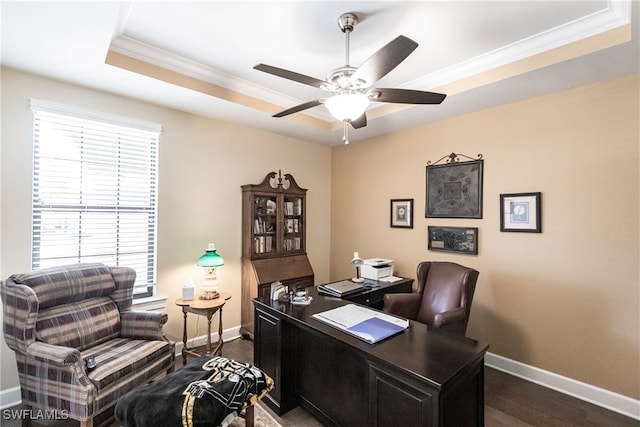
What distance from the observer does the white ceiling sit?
185 centimetres

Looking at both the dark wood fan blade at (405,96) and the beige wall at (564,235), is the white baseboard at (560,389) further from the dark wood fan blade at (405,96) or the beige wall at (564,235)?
the dark wood fan blade at (405,96)

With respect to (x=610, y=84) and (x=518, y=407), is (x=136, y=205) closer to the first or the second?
(x=518, y=407)

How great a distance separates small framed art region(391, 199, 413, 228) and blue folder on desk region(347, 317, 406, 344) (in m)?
1.96

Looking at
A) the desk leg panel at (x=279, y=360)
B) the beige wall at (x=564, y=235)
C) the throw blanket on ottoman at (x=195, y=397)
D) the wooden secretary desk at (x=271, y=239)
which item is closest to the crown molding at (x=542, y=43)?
the beige wall at (x=564, y=235)

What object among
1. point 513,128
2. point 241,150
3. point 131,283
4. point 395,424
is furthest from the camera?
point 241,150

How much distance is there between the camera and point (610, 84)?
7.68 feet

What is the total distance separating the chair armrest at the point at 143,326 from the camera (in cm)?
236

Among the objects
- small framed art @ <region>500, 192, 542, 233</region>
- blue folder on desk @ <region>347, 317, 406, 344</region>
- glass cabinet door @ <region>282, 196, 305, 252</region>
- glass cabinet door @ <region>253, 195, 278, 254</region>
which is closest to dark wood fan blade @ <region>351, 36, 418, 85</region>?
blue folder on desk @ <region>347, 317, 406, 344</region>

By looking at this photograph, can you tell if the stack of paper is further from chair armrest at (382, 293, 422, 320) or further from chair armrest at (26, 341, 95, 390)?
chair armrest at (26, 341, 95, 390)

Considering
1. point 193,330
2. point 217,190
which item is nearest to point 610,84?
point 217,190

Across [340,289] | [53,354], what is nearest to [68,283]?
[53,354]

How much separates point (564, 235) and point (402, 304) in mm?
1505

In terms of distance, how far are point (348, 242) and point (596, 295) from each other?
8.94 feet

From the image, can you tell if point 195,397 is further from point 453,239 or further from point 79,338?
point 453,239
